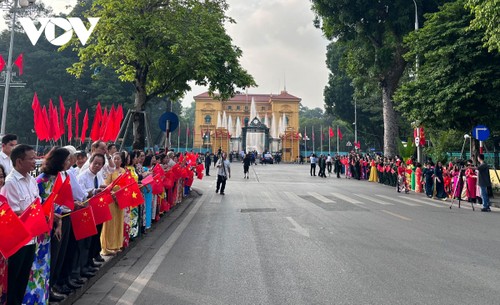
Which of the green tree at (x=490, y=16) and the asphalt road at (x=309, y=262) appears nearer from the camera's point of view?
the asphalt road at (x=309, y=262)

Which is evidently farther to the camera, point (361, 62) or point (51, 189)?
point (361, 62)

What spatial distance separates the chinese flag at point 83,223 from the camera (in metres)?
4.08

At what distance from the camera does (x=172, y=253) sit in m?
6.16

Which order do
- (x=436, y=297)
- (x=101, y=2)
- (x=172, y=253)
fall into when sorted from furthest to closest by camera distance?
(x=101, y=2) < (x=172, y=253) < (x=436, y=297)

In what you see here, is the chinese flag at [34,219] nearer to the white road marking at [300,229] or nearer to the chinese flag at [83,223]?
the chinese flag at [83,223]

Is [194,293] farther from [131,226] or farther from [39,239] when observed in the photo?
[131,226]

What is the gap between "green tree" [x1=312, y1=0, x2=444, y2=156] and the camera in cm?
2417

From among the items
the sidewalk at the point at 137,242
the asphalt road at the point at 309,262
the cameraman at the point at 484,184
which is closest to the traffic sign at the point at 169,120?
the sidewalk at the point at 137,242

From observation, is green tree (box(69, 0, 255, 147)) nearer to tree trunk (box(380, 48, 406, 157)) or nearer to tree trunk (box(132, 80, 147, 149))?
tree trunk (box(132, 80, 147, 149))

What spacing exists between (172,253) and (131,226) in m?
0.93

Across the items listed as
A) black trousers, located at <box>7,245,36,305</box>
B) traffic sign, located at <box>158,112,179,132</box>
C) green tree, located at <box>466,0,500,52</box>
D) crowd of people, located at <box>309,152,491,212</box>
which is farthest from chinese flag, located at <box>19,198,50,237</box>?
green tree, located at <box>466,0,500,52</box>

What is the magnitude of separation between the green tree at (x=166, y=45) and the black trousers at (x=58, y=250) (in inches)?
381

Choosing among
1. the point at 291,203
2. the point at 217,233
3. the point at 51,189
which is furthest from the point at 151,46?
the point at 51,189

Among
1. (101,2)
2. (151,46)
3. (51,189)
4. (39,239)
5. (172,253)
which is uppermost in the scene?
(101,2)
